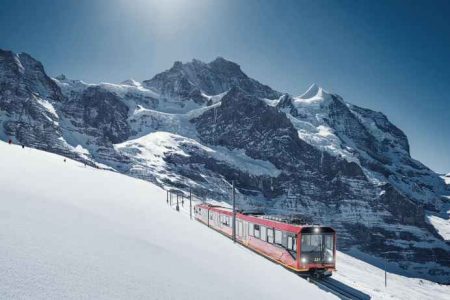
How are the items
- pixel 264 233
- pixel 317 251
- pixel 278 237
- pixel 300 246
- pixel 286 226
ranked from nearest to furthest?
pixel 300 246, pixel 317 251, pixel 286 226, pixel 278 237, pixel 264 233

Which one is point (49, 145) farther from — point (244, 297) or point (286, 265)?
point (244, 297)

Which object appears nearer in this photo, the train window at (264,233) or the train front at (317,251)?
the train front at (317,251)

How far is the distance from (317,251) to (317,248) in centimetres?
20

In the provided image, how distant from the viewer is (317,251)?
23547 millimetres

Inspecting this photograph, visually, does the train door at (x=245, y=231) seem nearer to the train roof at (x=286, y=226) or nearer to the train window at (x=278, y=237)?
the train roof at (x=286, y=226)

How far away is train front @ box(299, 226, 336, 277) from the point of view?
76.0 ft

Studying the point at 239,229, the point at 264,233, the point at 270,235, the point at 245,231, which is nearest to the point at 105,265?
the point at 270,235

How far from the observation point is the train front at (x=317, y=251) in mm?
23156

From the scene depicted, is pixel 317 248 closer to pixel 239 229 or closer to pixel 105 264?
pixel 239 229

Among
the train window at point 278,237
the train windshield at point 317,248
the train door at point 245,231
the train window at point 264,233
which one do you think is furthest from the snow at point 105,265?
the train door at point 245,231

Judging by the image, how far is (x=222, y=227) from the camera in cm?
→ 4172

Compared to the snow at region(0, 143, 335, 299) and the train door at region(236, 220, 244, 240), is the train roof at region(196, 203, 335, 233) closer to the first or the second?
the train door at region(236, 220, 244, 240)

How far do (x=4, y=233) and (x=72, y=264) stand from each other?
1.19 m

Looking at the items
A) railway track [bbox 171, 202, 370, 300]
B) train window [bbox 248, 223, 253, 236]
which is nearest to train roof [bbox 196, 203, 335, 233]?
train window [bbox 248, 223, 253, 236]
